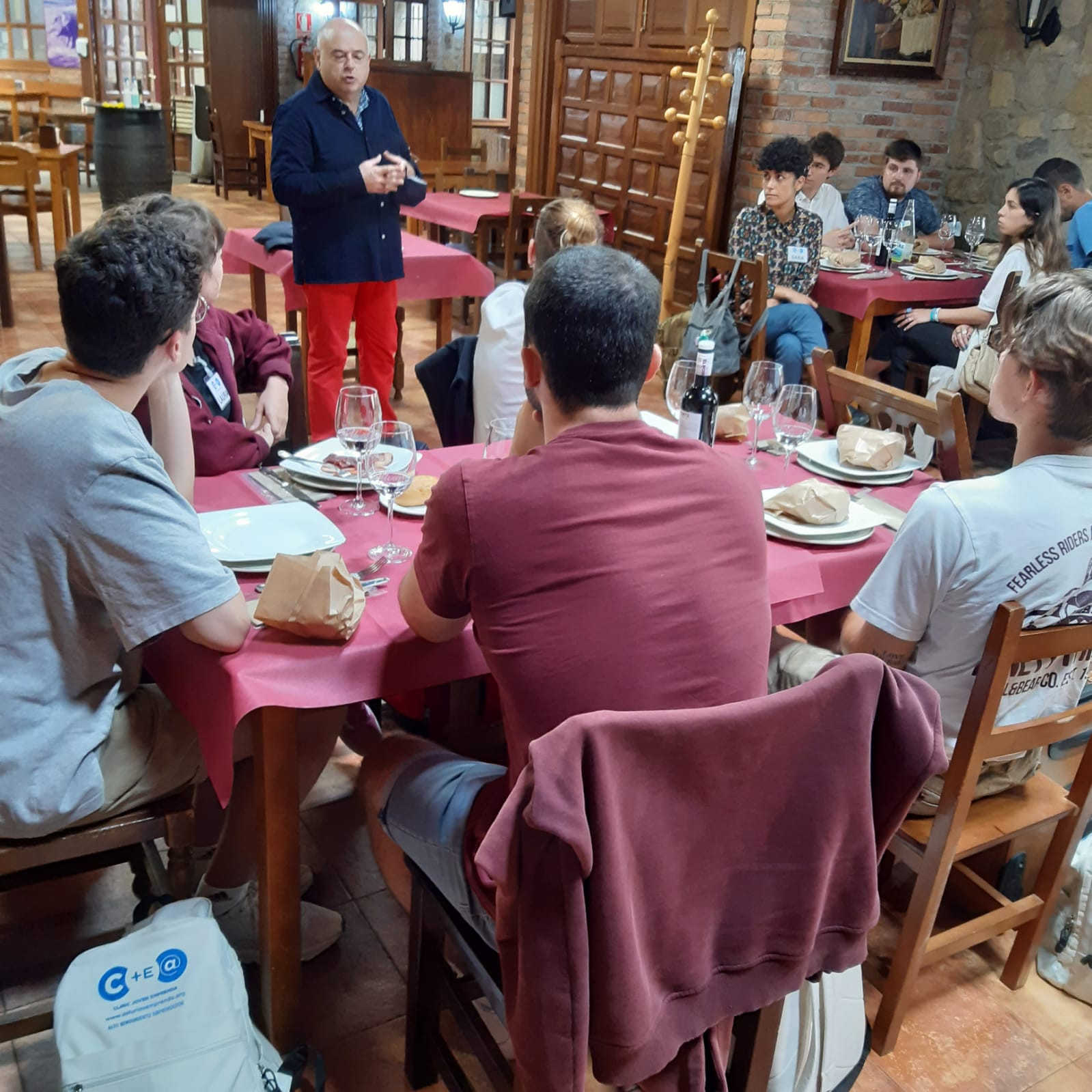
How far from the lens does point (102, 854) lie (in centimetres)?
164

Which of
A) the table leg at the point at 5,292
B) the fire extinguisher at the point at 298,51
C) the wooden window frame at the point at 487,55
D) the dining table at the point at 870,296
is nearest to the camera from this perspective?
the dining table at the point at 870,296

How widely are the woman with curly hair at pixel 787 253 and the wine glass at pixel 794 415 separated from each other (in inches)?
90.9

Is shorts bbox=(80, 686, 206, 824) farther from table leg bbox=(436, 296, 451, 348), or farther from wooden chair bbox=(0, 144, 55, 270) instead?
wooden chair bbox=(0, 144, 55, 270)

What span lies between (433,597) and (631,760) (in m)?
0.39

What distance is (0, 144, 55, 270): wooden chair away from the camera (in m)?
6.23

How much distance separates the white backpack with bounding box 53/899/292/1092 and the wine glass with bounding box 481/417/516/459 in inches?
37.0

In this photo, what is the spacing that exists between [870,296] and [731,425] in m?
2.45

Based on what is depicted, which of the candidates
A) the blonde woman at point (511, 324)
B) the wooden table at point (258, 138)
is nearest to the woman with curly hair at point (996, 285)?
the blonde woman at point (511, 324)

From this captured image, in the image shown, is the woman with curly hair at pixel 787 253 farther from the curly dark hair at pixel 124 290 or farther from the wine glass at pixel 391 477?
the curly dark hair at pixel 124 290

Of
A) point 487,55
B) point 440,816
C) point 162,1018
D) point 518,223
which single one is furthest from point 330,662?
point 487,55

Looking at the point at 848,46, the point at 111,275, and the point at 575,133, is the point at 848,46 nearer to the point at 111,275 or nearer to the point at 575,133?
the point at 575,133

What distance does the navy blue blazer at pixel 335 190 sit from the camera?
11.6 ft

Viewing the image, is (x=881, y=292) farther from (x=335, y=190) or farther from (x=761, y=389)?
(x=761, y=389)

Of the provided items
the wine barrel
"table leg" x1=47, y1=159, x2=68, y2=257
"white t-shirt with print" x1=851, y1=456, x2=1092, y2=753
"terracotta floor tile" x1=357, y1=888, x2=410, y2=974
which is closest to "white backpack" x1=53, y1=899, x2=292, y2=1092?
"terracotta floor tile" x1=357, y1=888, x2=410, y2=974
